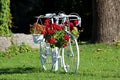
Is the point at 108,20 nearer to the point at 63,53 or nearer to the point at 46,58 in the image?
the point at 46,58

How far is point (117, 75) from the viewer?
10.1m

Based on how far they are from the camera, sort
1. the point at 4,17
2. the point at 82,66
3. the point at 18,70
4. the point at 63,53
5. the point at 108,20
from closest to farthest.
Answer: the point at 63,53
the point at 18,70
the point at 82,66
the point at 108,20
the point at 4,17

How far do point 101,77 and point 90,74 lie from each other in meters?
0.47

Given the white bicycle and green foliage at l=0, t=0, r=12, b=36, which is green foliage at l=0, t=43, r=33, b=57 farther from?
the white bicycle

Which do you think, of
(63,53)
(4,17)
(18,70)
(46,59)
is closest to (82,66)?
(46,59)

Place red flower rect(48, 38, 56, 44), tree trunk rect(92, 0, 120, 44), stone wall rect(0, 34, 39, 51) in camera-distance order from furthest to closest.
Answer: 1. tree trunk rect(92, 0, 120, 44)
2. stone wall rect(0, 34, 39, 51)
3. red flower rect(48, 38, 56, 44)

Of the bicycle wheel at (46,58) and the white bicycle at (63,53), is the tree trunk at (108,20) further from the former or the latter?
the white bicycle at (63,53)

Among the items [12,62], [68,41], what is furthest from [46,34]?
[12,62]

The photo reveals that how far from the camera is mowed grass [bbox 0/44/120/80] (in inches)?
393

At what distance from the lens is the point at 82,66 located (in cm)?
1170

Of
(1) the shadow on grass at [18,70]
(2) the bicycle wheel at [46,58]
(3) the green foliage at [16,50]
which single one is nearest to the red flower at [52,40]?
(2) the bicycle wheel at [46,58]

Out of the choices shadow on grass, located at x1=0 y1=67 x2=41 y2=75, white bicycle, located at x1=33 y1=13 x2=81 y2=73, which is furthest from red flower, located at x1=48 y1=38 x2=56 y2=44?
shadow on grass, located at x1=0 y1=67 x2=41 y2=75

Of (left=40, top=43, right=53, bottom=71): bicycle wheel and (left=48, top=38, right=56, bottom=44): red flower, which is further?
(left=40, top=43, right=53, bottom=71): bicycle wheel

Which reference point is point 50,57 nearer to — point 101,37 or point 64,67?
point 64,67
